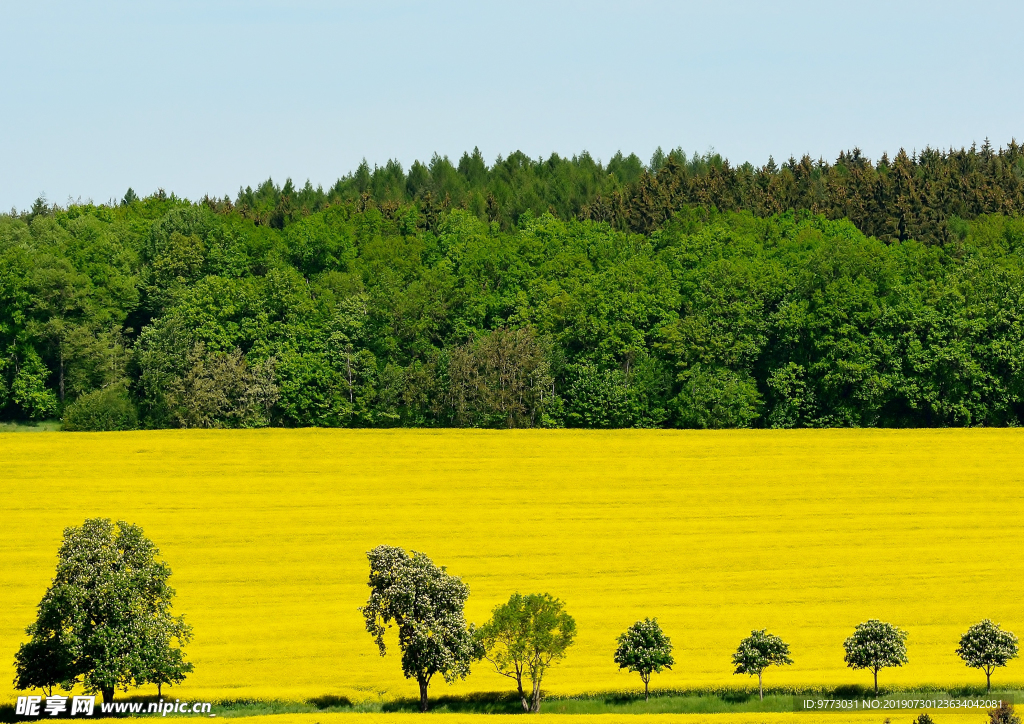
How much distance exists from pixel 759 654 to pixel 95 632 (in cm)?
2348

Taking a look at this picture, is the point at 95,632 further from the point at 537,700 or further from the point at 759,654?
the point at 759,654

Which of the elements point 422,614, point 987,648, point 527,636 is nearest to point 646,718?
point 527,636

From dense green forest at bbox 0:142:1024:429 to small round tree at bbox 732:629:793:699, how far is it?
4755 cm

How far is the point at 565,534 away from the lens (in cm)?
7512

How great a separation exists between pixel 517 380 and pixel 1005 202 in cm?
7433

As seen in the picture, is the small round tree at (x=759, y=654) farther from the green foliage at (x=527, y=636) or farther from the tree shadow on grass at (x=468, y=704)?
the tree shadow on grass at (x=468, y=704)

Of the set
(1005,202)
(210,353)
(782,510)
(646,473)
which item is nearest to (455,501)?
(646,473)

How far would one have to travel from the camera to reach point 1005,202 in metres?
154

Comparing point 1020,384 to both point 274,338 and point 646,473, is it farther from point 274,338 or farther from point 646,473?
point 274,338

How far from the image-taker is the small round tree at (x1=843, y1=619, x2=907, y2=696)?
52969 millimetres

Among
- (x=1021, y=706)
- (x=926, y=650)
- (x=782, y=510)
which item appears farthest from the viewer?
(x=782, y=510)

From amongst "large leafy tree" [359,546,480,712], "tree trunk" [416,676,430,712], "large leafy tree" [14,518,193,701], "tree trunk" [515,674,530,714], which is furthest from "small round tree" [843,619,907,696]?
"large leafy tree" [14,518,193,701]

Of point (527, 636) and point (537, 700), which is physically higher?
point (527, 636)

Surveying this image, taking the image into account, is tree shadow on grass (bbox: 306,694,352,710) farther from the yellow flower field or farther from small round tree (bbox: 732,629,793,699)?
small round tree (bbox: 732,629,793,699)
